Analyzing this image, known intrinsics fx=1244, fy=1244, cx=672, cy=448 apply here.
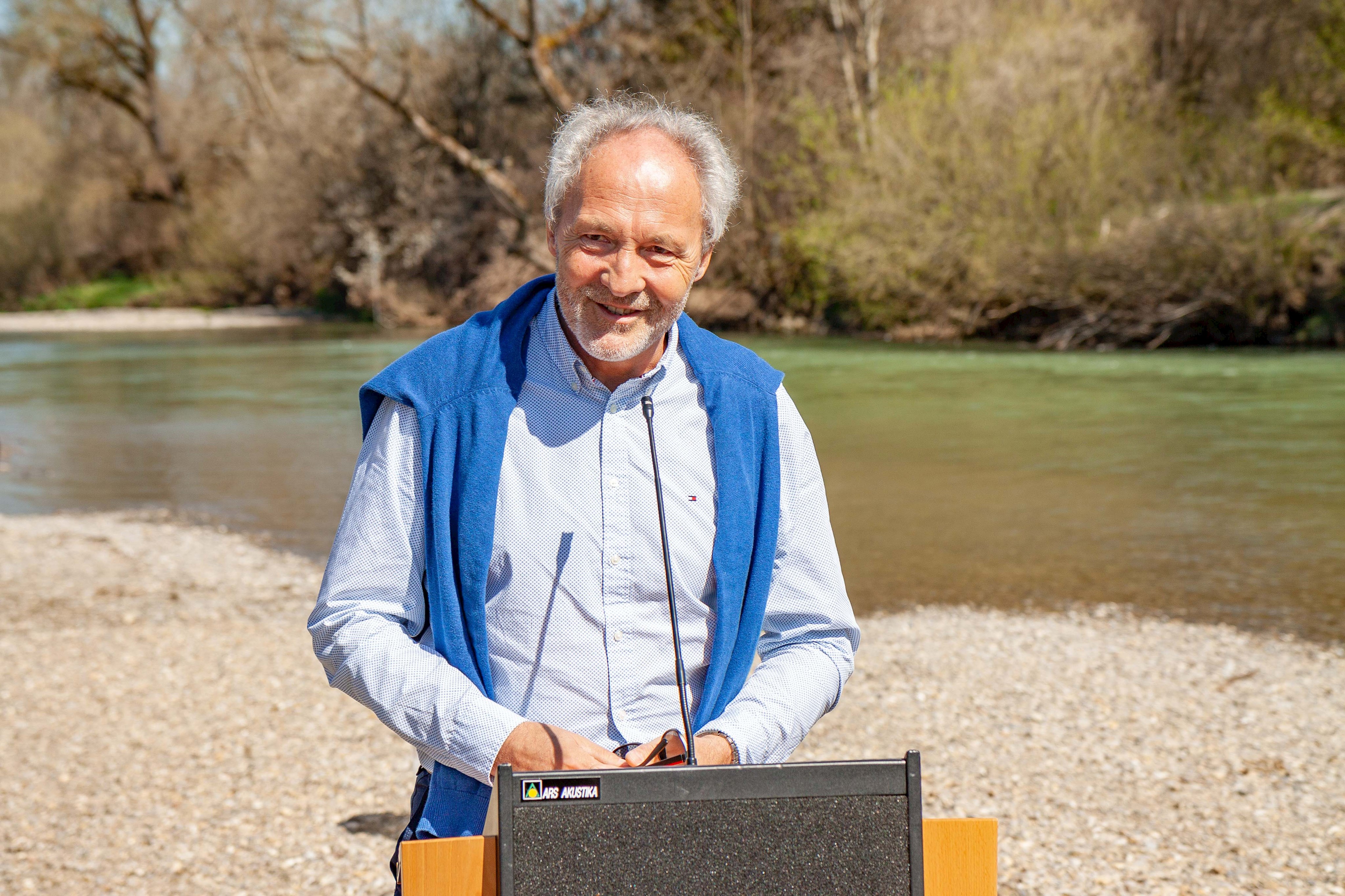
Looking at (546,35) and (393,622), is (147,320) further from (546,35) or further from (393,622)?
(393,622)

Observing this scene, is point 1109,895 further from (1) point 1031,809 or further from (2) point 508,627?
(2) point 508,627

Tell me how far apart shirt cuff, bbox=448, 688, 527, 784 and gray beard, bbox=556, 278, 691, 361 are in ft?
1.81

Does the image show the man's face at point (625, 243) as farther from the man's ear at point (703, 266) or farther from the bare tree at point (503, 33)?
the bare tree at point (503, 33)

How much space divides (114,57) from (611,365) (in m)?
51.5

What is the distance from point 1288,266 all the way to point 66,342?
3032 centimetres

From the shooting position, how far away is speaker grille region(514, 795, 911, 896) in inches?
56.6

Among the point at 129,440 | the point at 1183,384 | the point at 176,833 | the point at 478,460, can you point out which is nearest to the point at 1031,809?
the point at 176,833

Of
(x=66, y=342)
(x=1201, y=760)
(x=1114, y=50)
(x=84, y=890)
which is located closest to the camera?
(x=84, y=890)

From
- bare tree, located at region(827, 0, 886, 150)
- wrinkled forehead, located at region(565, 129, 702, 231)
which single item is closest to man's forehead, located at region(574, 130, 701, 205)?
wrinkled forehead, located at region(565, 129, 702, 231)

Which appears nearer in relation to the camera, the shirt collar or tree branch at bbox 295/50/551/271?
the shirt collar

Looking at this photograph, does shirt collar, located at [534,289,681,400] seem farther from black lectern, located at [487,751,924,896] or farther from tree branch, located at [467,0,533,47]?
tree branch, located at [467,0,533,47]

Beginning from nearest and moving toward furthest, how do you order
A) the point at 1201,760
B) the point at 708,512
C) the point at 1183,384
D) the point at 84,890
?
the point at 708,512 < the point at 84,890 < the point at 1201,760 < the point at 1183,384

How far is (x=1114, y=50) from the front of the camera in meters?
26.4

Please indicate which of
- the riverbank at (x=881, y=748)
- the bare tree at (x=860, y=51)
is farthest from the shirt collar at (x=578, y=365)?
the bare tree at (x=860, y=51)
